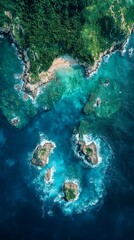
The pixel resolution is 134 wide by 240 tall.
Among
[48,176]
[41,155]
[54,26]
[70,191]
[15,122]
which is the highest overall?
[54,26]

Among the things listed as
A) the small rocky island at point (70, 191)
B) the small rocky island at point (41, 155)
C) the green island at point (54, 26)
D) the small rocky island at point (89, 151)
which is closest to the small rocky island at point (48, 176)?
the small rocky island at point (41, 155)

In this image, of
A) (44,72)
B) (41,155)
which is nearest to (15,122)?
(41,155)

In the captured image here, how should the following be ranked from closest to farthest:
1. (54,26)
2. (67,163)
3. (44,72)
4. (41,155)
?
(41,155) → (67,163) → (54,26) → (44,72)

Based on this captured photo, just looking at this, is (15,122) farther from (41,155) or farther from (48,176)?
(48,176)

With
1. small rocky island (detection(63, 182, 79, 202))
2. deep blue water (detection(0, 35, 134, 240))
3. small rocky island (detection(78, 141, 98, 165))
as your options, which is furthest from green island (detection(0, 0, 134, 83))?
small rocky island (detection(63, 182, 79, 202))

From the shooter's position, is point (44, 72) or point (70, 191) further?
point (44, 72)

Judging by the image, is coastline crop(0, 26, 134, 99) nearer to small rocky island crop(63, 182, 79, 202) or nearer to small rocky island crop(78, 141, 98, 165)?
small rocky island crop(78, 141, 98, 165)

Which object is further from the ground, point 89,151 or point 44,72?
point 44,72
